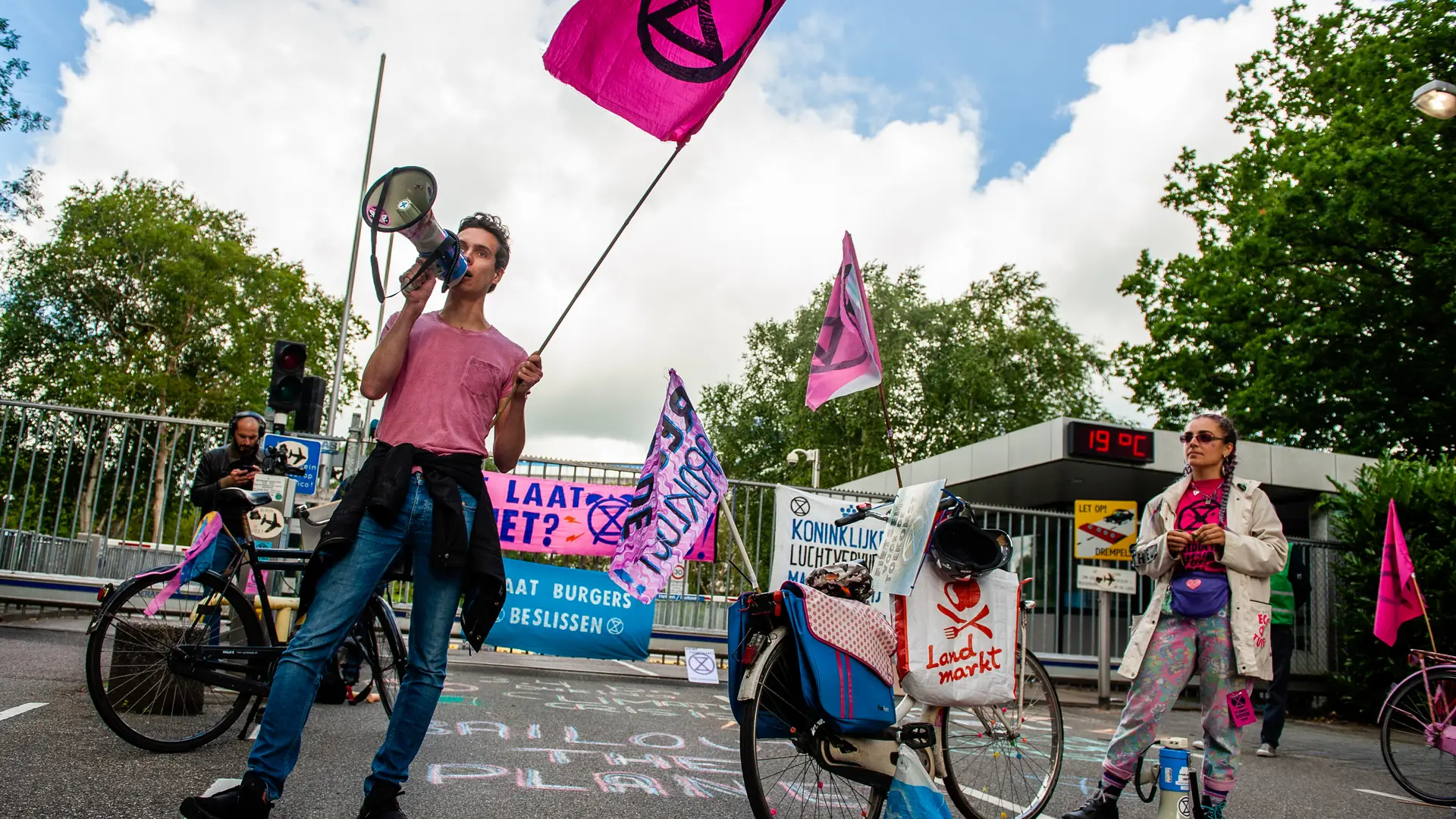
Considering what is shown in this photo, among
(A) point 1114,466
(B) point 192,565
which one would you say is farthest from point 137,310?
(B) point 192,565

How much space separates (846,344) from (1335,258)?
20.9 meters

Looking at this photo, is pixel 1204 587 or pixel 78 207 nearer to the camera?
pixel 1204 587

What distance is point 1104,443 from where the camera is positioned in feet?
42.6

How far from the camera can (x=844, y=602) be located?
362 cm

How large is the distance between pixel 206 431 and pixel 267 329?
3464 centimetres

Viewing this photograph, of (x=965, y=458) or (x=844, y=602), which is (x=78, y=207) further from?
(x=844, y=602)

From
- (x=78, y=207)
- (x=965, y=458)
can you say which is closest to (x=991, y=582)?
(x=965, y=458)

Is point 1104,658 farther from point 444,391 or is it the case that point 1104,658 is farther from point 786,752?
point 444,391

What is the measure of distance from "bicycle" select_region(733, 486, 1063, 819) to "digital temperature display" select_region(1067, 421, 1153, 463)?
911cm

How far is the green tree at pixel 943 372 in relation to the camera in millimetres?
37531

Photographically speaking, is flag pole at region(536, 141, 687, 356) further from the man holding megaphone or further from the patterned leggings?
the patterned leggings

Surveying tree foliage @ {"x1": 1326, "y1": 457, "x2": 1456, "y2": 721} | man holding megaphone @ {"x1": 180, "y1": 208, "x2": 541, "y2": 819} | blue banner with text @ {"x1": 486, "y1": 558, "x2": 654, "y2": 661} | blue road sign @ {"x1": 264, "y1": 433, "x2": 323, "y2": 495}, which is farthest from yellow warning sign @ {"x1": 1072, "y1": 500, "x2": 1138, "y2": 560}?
man holding megaphone @ {"x1": 180, "y1": 208, "x2": 541, "y2": 819}

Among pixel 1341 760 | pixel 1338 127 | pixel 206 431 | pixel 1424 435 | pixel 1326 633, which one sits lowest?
pixel 1341 760

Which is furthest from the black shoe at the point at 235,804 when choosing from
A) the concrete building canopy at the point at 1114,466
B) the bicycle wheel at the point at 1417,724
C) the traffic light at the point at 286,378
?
the concrete building canopy at the point at 1114,466
